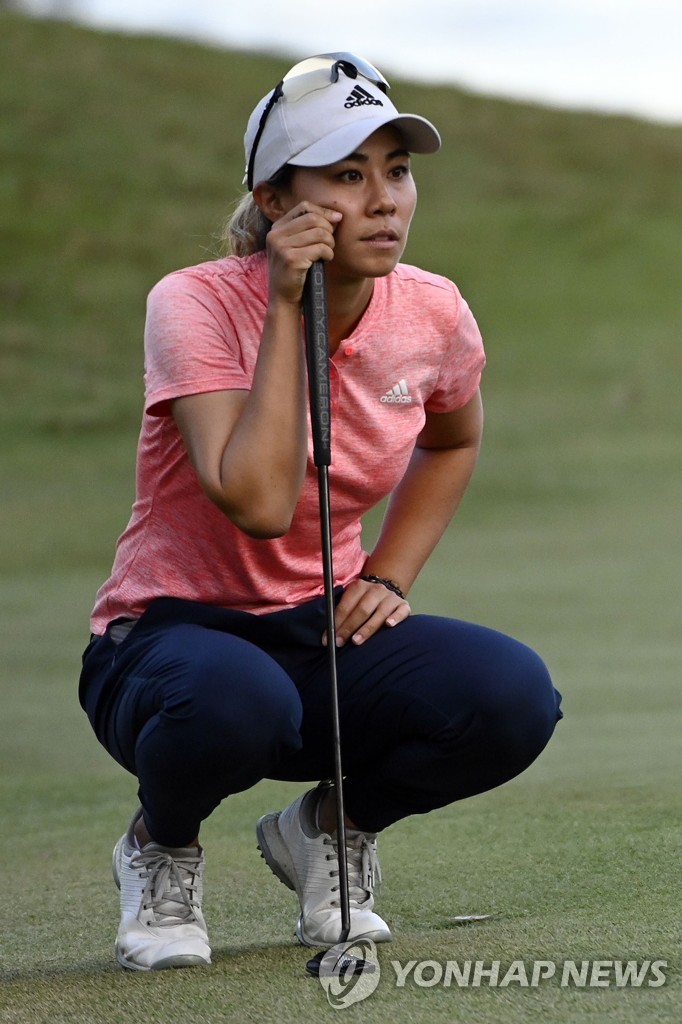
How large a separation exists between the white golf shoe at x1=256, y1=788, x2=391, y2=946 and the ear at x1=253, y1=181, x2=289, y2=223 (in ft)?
2.73

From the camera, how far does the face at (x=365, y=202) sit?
7.15ft

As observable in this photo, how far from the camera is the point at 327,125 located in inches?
86.0

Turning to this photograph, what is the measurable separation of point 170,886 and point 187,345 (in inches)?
28.6

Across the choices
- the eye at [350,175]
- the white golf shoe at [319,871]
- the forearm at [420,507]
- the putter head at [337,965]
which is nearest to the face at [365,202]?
the eye at [350,175]


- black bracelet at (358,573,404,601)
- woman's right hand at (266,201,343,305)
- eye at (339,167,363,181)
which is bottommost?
black bracelet at (358,573,404,601)

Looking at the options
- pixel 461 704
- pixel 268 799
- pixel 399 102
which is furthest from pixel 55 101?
pixel 461 704

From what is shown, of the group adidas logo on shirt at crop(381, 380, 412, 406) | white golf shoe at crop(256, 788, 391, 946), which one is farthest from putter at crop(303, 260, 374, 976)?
adidas logo on shirt at crop(381, 380, 412, 406)

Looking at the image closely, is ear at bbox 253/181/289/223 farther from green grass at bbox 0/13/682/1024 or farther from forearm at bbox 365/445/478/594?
green grass at bbox 0/13/682/1024

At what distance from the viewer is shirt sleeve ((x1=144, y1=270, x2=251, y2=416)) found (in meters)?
2.14

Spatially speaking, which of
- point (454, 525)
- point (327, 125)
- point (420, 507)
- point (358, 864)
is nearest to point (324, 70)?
point (327, 125)

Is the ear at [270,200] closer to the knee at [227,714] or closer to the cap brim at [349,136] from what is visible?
the cap brim at [349,136]

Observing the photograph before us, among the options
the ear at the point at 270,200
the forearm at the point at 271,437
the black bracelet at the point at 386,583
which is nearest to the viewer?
the forearm at the point at 271,437

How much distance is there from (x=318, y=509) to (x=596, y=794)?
1.27 metres

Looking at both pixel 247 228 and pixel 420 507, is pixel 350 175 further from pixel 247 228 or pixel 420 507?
pixel 420 507
